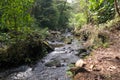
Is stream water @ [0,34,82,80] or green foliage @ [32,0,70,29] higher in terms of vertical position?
green foliage @ [32,0,70,29]

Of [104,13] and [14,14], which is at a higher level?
[14,14]

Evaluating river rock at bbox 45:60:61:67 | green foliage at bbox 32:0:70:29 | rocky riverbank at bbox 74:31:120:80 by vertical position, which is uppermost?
green foliage at bbox 32:0:70:29

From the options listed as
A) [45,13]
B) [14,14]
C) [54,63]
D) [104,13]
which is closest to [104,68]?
[54,63]

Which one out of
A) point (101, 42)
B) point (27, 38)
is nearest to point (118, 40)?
point (101, 42)

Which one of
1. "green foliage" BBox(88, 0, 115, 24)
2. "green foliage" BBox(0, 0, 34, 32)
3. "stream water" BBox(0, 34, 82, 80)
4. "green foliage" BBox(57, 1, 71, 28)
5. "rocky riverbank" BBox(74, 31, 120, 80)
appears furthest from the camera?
"green foliage" BBox(57, 1, 71, 28)

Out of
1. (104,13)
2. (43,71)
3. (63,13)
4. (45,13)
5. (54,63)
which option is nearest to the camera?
(43,71)

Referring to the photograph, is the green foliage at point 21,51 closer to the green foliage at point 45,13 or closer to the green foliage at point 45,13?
the green foliage at point 45,13

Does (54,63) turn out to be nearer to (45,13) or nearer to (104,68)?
(104,68)

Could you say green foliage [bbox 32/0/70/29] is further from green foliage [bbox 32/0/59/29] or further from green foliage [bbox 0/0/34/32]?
green foliage [bbox 0/0/34/32]

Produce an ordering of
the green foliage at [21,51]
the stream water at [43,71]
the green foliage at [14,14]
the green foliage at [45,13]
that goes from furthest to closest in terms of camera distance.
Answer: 1. the green foliage at [45,13]
2. the green foliage at [21,51]
3. the green foliage at [14,14]
4. the stream water at [43,71]

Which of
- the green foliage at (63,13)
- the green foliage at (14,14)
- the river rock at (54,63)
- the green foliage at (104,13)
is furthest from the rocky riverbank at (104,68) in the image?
the green foliage at (63,13)

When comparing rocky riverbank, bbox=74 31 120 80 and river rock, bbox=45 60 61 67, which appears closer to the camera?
rocky riverbank, bbox=74 31 120 80

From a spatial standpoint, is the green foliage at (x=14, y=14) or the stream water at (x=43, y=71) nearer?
the stream water at (x=43, y=71)

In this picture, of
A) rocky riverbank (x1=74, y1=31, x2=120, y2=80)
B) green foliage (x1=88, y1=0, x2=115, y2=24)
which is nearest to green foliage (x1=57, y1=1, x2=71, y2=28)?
green foliage (x1=88, y1=0, x2=115, y2=24)
